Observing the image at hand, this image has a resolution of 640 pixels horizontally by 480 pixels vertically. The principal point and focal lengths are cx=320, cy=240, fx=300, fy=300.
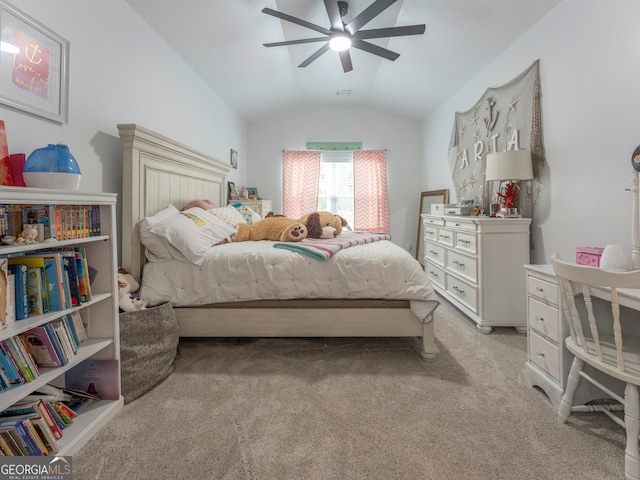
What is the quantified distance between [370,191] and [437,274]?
219cm

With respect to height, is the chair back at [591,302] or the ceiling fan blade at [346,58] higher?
the ceiling fan blade at [346,58]

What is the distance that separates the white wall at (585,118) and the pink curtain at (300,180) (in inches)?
124

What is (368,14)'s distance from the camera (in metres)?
2.20

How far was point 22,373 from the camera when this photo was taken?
44.2 inches

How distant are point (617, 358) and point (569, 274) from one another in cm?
32

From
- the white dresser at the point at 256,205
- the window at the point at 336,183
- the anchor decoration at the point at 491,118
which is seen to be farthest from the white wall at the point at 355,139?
the anchor decoration at the point at 491,118

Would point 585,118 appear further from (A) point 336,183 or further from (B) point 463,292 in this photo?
(A) point 336,183

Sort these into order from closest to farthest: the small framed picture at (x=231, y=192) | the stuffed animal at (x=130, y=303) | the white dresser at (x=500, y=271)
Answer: the stuffed animal at (x=130, y=303) < the white dresser at (x=500, y=271) < the small framed picture at (x=231, y=192)

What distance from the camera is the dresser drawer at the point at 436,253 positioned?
3.26m

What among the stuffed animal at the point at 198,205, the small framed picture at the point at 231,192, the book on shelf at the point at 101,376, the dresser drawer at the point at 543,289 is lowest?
the book on shelf at the point at 101,376

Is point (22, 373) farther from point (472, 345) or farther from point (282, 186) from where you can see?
point (282, 186)

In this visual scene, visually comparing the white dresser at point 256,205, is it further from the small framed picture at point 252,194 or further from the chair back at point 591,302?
the chair back at point 591,302

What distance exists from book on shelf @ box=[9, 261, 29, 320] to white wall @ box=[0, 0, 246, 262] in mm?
636

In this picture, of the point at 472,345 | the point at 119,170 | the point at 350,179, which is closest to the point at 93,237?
the point at 119,170
